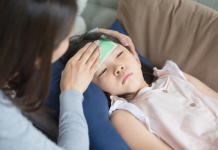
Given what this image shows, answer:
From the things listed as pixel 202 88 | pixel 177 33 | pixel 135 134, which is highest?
pixel 177 33

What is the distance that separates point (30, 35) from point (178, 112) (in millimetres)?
820

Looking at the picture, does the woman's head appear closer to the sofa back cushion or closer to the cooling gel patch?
the cooling gel patch

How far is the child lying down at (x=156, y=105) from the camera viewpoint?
902 mm

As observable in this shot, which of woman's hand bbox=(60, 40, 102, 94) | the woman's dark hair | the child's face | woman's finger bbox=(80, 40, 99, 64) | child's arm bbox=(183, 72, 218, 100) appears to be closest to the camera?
the woman's dark hair

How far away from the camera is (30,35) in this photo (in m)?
0.49

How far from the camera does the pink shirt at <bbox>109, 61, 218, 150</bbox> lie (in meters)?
0.90

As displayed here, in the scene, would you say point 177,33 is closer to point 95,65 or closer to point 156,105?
point 156,105

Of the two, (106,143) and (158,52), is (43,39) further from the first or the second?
(158,52)

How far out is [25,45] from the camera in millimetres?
494

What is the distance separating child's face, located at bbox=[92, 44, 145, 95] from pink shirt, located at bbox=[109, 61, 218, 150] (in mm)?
79

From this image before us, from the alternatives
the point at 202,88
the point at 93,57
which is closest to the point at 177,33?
the point at 202,88

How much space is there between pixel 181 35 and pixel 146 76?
14.1 inches

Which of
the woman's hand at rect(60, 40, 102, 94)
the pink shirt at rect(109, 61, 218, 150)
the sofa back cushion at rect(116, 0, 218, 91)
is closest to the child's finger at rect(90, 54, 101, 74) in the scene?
the woman's hand at rect(60, 40, 102, 94)

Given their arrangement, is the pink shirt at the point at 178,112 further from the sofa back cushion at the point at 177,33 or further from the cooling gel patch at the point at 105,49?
the cooling gel patch at the point at 105,49
